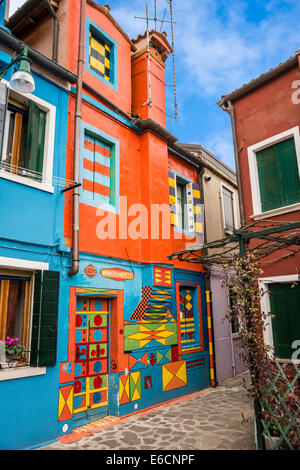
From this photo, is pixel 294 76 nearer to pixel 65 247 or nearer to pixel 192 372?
pixel 65 247

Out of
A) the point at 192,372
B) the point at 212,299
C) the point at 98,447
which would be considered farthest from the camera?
the point at 212,299

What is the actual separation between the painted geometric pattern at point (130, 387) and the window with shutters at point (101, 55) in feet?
23.5

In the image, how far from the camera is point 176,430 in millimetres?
6422

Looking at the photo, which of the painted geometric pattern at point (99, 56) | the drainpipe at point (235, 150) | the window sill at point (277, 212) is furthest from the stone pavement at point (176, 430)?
the painted geometric pattern at point (99, 56)

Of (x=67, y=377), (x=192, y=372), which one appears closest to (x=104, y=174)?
(x=67, y=377)

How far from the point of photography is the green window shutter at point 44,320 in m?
5.77

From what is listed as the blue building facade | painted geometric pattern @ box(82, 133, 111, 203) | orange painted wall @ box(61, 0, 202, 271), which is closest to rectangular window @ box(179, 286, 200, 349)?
orange painted wall @ box(61, 0, 202, 271)

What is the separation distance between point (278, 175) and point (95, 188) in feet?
14.3

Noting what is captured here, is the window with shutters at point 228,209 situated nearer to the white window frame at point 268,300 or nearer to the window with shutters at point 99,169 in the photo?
the white window frame at point 268,300

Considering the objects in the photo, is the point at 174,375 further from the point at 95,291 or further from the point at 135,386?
the point at 95,291

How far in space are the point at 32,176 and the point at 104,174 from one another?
84.0 inches

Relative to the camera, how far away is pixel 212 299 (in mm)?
11031

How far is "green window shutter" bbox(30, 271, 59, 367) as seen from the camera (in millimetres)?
5773

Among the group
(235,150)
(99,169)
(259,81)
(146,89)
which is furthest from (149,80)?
(99,169)
